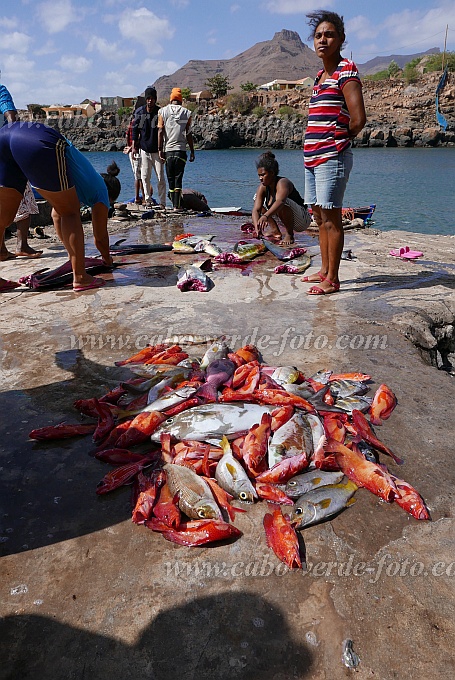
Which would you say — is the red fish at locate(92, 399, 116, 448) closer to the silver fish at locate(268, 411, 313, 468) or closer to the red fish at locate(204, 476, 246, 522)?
the red fish at locate(204, 476, 246, 522)

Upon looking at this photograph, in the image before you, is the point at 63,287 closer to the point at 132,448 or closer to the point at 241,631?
the point at 132,448

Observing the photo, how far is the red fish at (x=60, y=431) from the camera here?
3002 mm

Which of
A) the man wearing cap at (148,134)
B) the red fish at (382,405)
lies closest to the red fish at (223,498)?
the red fish at (382,405)

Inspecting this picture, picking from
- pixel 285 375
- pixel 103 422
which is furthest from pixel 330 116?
pixel 103 422

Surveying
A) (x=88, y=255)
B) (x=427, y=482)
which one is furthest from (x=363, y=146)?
(x=427, y=482)

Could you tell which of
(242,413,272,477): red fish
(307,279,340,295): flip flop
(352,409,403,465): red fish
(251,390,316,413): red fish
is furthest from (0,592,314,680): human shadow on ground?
(307,279,340,295): flip flop

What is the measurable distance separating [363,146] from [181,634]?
249 ft

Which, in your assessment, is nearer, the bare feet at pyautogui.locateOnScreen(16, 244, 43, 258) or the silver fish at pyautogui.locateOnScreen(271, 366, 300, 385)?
the silver fish at pyautogui.locateOnScreen(271, 366, 300, 385)

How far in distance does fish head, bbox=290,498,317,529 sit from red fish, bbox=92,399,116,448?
126 centimetres

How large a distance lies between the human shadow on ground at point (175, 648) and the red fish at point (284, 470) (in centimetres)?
74

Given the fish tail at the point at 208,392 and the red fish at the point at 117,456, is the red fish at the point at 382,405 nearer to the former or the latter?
the fish tail at the point at 208,392

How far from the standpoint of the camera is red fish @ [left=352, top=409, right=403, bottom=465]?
283cm

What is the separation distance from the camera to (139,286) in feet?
20.0

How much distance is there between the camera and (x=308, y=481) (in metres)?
2.61
